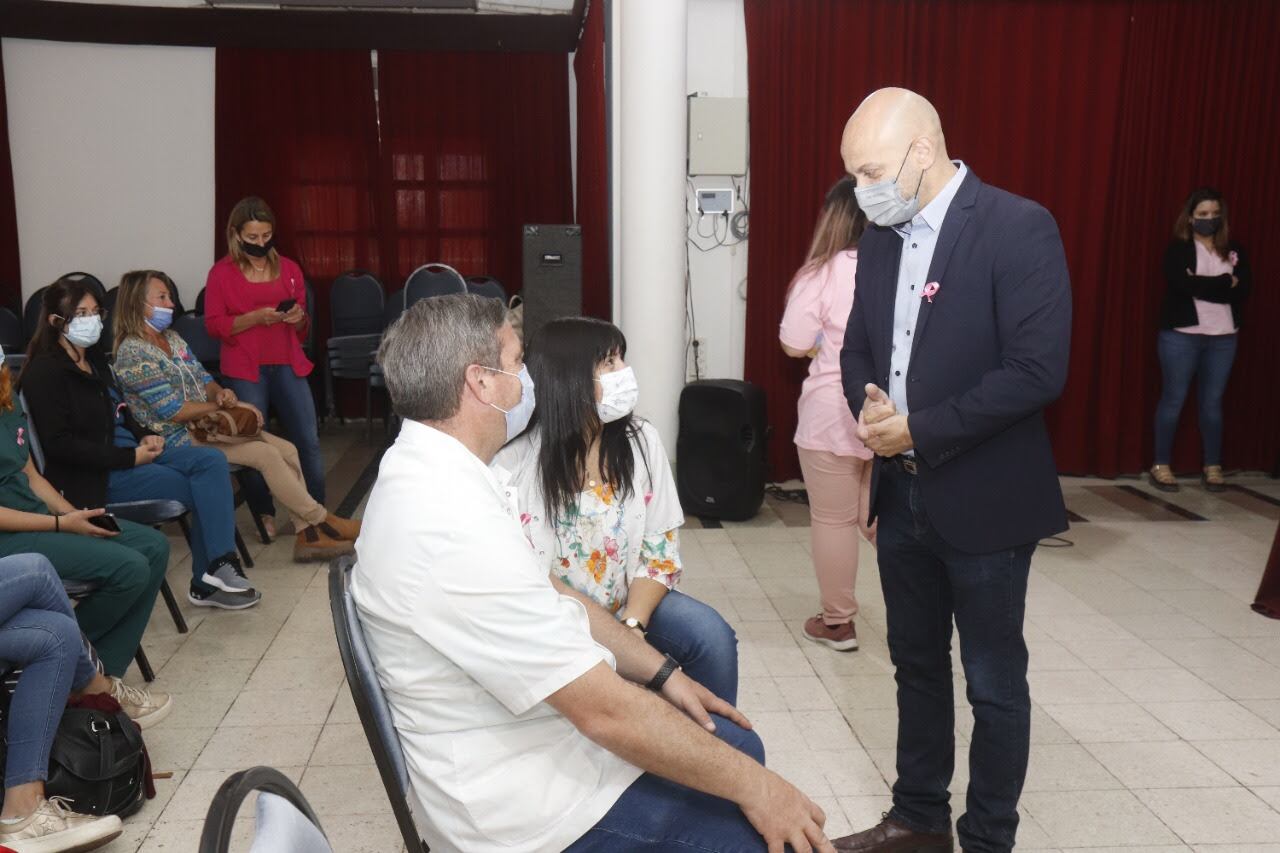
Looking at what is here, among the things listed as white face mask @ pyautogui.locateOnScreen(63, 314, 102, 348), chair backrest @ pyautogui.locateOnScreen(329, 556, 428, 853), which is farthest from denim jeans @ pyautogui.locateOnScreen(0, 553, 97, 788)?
chair backrest @ pyautogui.locateOnScreen(329, 556, 428, 853)

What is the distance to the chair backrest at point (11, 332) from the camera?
277 inches

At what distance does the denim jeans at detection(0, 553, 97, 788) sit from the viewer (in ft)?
7.62

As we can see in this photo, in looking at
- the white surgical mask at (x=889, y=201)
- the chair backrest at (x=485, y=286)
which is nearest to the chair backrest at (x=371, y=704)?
the white surgical mask at (x=889, y=201)

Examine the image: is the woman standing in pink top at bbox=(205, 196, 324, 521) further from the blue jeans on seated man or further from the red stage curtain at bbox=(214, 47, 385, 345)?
the red stage curtain at bbox=(214, 47, 385, 345)

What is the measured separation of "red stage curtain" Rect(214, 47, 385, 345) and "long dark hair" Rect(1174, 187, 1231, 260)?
5.57 meters

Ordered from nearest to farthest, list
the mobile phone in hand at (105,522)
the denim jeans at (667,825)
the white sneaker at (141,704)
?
the denim jeans at (667,825) → the white sneaker at (141,704) → the mobile phone in hand at (105,522)

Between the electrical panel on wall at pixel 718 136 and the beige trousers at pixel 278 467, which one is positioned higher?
the electrical panel on wall at pixel 718 136

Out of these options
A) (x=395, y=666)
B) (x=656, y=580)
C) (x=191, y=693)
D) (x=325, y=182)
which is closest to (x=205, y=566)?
(x=191, y=693)

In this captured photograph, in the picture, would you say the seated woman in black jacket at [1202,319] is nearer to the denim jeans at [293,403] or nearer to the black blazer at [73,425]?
the denim jeans at [293,403]

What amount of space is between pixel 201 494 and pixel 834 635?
235 cm

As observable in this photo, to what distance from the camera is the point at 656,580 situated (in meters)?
2.22

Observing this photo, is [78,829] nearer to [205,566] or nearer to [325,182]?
[205,566]

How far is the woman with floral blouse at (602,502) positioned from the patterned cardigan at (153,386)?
7.99ft

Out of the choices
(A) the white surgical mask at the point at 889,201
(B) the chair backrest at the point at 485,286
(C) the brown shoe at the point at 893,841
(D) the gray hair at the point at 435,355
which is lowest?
(C) the brown shoe at the point at 893,841
